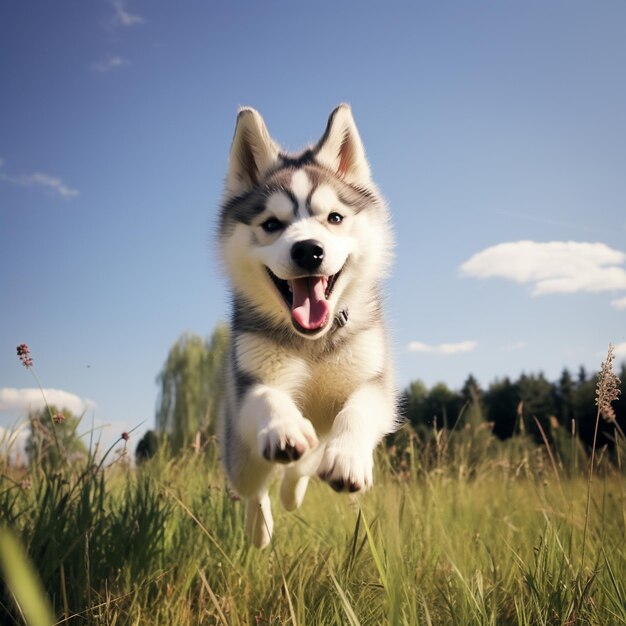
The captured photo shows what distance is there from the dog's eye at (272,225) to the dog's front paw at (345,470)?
1334mm

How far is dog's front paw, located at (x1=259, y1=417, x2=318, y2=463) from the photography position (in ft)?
7.29

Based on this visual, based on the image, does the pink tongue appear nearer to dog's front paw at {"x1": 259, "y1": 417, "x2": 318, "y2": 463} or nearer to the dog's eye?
the dog's eye

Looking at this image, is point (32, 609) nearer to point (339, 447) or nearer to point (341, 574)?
point (339, 447)

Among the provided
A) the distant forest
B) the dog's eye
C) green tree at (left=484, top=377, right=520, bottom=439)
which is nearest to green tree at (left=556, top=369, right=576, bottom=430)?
the distant forest

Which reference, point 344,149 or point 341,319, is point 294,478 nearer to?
point 341,319

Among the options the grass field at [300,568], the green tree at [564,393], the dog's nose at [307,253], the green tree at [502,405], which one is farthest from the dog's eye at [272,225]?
the green tree at [502,405]

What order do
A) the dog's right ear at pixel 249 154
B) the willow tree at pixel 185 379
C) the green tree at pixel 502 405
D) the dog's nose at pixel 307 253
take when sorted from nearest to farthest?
the dog's nose at pixel 307 253
the dog's right ear at pixel 249 154
the willow tree at pixel 185 379
the green tree at pixel 502 405

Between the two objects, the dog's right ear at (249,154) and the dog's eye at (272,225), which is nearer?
the dog's eye at (272,225)

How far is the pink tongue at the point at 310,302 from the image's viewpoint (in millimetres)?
2814

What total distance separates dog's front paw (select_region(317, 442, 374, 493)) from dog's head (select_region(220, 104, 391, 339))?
0.60 metres

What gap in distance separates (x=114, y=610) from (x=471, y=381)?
62.2 feet

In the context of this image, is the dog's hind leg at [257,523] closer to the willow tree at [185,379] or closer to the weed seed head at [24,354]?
the weed seed head at [24,354]

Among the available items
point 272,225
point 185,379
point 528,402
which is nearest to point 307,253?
point 272,225

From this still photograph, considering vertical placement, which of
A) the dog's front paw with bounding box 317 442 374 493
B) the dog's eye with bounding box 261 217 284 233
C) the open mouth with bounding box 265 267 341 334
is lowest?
the dog's front paw with bounding box 317 442 374 493
